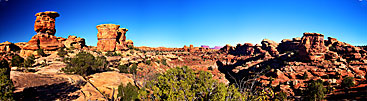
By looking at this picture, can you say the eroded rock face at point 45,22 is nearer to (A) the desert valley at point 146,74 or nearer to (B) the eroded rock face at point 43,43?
(A) the desert valley at point 146,74

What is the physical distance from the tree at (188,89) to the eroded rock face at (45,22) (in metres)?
55.9

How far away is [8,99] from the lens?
1059cm

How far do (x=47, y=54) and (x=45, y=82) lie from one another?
34.6 m

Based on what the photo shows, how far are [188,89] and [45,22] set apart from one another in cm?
5910

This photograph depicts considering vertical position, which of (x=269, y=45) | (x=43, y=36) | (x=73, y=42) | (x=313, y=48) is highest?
(x=43, y=36)

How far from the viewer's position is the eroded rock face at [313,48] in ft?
174

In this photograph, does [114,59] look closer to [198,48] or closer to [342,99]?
[342,99]

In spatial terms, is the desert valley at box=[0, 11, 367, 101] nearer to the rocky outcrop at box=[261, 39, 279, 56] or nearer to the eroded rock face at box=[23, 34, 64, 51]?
the eroded rock face at box=[23, 34, 64, 51]

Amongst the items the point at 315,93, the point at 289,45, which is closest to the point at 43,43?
the point at 315,93

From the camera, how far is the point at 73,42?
6612 centimetres

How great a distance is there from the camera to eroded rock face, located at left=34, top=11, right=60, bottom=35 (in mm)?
46644

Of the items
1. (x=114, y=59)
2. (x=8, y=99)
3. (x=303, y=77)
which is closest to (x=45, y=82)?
(x=8, y=99)

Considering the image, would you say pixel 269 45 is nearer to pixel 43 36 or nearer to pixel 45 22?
pixel 45 22

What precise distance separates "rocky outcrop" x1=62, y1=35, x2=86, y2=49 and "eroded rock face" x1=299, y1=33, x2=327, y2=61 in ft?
296
